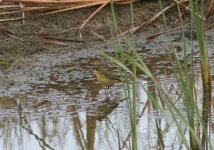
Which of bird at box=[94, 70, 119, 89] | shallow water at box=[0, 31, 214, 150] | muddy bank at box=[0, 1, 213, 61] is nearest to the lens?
shallow water at box=[0, 31, 214, 150]

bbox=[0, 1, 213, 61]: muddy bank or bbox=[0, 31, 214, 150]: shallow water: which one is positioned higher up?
bbox=[0, 1, 213, 61]: muddy bank

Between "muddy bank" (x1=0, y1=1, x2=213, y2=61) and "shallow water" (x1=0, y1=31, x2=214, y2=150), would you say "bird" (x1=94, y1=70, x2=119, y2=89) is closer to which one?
"shallow water" (x1=0, y1=31, x2=214, y2=150)

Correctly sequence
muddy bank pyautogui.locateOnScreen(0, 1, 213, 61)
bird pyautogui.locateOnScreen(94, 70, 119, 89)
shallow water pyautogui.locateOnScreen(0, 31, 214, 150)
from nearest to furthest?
shallow water pyautogui.locateOnScreen(0, 31, 214, 150) < bird pyautogui.locateOnScreen(94, 70, 119, 89) < muddy bank pyautogui.locateOnScreen(0, 1, 213, 61)

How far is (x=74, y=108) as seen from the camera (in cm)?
596

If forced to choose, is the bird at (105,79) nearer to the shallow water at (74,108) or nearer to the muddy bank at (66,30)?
the shallow water at (74,108)

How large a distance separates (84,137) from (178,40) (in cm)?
324

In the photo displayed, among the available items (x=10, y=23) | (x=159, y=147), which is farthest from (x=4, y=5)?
(x=159, y=147)

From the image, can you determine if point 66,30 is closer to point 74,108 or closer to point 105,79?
point 105,79

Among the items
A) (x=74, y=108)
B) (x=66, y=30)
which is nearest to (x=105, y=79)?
(x=74, y=108)

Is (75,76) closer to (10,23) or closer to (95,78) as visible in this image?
(95,78)

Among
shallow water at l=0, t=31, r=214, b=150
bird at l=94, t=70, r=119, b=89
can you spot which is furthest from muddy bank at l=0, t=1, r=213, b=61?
bird at l=94, t=70, r=119, b=89

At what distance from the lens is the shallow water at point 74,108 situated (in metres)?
5.19

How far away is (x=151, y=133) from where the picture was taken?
17.4 feet

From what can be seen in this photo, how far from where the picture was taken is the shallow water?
204 inches
